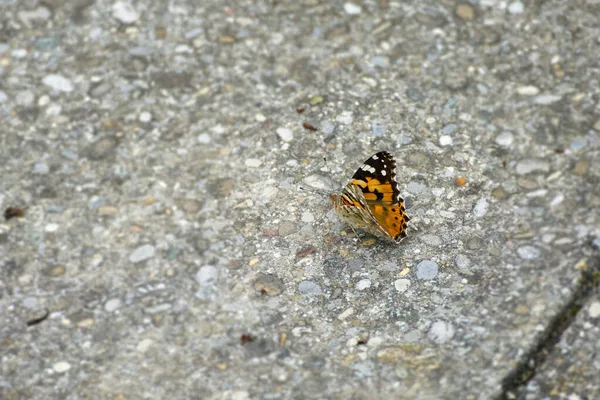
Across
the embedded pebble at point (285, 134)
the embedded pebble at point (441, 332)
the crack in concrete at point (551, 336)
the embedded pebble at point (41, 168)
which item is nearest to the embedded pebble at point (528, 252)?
the crack in concrete at point (551, 336)

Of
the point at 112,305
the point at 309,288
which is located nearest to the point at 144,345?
the point at 112,305

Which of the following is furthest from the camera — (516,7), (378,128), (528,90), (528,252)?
(516,7)

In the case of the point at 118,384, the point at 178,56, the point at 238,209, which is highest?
the point at 178,56

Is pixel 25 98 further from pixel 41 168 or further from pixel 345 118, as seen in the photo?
pixel 345 118

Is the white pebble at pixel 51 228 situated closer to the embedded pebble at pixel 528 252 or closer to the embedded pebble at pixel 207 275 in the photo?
the embedded pebble at pixel 207 275

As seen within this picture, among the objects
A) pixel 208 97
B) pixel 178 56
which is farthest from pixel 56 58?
pixel 208 97

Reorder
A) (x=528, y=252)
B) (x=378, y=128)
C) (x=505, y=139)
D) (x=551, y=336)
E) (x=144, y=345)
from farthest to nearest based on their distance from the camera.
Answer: (x=378, y=128) → (x=505, y=139) → (x=528, y=252) → (x=144, y=345) → (x=551, y=336)

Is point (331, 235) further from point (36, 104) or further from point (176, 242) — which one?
point (36, 104)
